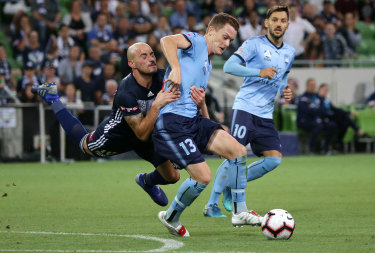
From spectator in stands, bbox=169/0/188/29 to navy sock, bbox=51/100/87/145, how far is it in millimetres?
12514

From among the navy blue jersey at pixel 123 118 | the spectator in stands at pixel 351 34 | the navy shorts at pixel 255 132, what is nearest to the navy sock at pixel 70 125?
the navy blue jersey at pixel 123 118

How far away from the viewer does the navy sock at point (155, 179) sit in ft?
29.7

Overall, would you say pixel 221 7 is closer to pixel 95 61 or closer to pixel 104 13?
pixel 104 13

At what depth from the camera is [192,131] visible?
298 inches

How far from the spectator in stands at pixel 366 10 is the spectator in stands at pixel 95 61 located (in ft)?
34.9

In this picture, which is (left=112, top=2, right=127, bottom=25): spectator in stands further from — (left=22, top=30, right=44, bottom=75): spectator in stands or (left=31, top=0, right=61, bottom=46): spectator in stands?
(left=22, top=30, right=44, bottom=75): spectator in stands

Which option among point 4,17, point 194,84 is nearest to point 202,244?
point 194,84

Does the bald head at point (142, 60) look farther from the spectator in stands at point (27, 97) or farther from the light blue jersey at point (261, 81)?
the spectator in stands at point (27, 97)

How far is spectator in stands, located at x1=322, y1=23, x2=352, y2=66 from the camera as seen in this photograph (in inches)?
941

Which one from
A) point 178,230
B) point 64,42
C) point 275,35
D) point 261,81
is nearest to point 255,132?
point 261,81

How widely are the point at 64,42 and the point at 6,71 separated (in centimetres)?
186

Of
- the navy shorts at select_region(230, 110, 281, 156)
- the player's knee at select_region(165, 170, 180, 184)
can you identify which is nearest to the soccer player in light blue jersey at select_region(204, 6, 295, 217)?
the navy shorts at select_region(230, 110, 281, 156)

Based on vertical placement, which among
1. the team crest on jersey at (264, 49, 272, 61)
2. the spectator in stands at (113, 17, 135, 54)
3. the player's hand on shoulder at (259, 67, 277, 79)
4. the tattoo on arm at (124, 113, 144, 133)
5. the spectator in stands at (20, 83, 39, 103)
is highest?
the team crest on jersey at (264, 49, 272, 61)

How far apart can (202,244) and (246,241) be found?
46cm
